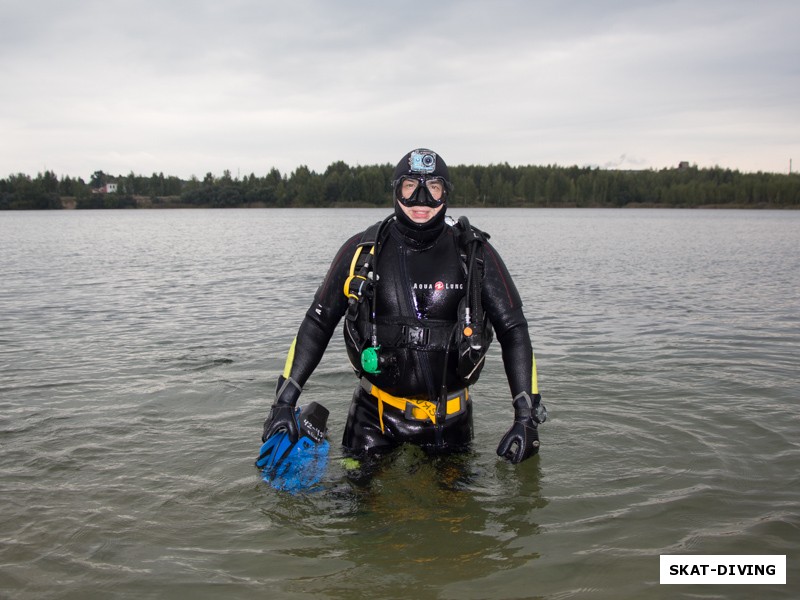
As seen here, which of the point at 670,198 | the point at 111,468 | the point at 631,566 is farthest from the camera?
the point at 670,198

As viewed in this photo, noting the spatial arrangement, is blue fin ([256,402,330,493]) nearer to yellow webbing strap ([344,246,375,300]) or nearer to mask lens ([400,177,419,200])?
yellow webbing strap ([344,246,375,300])

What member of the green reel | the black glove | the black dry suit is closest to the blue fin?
the black dry suit

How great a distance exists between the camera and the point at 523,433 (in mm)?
4512

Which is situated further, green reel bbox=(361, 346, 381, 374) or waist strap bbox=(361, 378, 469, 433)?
waist strap bbox=(361, 378, 469, 433)

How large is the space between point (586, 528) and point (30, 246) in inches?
1523

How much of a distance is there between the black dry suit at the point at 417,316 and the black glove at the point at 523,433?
10 centimetres

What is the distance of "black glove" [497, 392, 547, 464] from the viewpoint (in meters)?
4.48

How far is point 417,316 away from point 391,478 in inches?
53.9

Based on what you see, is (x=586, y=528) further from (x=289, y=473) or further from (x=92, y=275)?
(x=92, y=275)

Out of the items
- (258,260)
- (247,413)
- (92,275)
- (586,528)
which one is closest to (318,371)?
(247,413)

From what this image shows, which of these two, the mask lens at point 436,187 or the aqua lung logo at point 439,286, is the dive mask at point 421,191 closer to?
the mask lens at point 436,187

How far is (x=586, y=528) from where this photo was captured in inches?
181

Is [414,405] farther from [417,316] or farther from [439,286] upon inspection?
[439,286]

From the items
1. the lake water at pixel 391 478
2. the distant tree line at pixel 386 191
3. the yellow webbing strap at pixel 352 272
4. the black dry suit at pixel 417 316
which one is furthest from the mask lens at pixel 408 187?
the distant tree line at pixel 386 191
